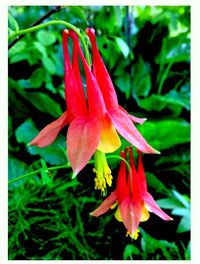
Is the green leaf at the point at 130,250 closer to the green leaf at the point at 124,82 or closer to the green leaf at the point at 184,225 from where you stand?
the green leaf at the point at 184,225

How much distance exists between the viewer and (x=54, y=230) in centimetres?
150

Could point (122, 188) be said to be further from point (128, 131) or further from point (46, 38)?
point (46, 38)

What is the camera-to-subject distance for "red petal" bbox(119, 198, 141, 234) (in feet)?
2.54

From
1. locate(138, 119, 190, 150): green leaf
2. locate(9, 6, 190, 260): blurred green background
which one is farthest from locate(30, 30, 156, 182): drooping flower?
locate(138, 119, 190, 150): green leaf

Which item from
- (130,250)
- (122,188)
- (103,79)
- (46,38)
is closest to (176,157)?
(130,250)

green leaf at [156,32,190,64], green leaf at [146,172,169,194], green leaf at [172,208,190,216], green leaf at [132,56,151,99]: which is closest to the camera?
green leaf at [172,208,190,216]

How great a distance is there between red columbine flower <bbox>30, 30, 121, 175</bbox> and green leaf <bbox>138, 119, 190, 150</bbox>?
0.78m

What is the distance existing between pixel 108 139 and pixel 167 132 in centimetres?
95

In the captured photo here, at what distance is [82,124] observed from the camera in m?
0.60

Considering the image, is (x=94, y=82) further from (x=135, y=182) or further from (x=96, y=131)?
(x=135, y=182)

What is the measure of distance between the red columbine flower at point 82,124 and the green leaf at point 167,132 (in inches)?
30.7

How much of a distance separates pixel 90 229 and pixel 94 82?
102 centimetres

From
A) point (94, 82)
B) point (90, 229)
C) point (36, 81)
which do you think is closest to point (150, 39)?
point (36, 81)

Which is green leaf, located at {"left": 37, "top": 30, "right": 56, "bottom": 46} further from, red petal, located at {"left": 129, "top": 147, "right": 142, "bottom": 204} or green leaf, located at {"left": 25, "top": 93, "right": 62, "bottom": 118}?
red petal, located at {"left": 129, "top": 147, "right": 142, "bottom": 204}
